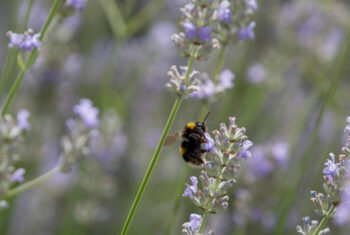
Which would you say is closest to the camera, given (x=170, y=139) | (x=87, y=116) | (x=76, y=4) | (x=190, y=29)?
(x=190, y=29)

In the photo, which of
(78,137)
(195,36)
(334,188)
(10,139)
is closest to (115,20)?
(78,137)

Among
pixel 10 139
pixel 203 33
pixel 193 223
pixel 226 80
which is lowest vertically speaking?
pixel 193 223

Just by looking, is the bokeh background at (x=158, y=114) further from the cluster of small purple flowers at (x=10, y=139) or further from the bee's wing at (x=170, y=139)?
the bee's wing at (x=170, y=139)

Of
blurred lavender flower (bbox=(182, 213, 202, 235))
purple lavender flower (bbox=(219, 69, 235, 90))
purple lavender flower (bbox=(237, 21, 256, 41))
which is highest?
purple lavender flower (bbox=(237, 21, 256, 41))

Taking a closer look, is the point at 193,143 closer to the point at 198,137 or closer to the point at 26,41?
the point at 198,137

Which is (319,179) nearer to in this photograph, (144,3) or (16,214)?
(16,214)

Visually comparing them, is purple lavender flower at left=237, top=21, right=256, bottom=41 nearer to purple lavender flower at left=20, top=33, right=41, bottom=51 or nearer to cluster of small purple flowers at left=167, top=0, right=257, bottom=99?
cluster of small purple flowers at left=167, top=0, right=257, bottom=99

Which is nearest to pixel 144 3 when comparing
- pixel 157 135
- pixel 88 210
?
pixel 157 135

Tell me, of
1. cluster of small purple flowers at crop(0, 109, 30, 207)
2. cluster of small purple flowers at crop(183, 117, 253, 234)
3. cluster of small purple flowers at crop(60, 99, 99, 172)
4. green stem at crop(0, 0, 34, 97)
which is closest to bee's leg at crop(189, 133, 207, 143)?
cluster of small purple flowers at crop(183, 117, 253, 234)
